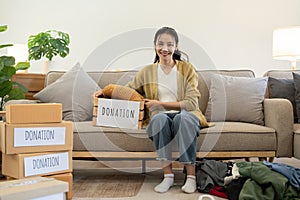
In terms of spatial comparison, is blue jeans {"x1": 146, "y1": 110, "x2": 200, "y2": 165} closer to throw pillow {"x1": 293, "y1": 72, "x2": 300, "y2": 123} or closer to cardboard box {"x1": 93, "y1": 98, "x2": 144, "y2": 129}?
cardboard box {"x1": 93, "y1": 98, "x2": 144, "y2": 129}

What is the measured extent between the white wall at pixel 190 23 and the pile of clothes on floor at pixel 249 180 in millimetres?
2062

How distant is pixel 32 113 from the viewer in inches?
76.3

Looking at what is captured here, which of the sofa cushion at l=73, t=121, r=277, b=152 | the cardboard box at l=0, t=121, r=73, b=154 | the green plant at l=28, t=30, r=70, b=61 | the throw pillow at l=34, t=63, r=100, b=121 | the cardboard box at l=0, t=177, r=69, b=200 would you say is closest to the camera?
the cardboard box at l=0, t=177, r=69, b=200

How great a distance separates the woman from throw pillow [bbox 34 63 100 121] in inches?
15.8

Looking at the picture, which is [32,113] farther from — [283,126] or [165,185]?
[283,126]

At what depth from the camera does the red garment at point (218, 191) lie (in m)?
2.21

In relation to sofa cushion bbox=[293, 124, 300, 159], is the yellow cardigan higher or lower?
higher

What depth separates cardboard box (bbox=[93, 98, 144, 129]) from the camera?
2.48 meters

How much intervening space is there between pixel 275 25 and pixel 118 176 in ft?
8.32

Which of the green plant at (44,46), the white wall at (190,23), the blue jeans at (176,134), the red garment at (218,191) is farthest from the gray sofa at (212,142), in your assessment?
the white wall at (190,23)

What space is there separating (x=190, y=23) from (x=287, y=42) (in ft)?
3.73

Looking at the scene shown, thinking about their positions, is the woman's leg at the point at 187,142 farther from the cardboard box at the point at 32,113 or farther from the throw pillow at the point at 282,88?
the throw pillow at the point at 282,88

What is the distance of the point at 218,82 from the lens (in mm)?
2963

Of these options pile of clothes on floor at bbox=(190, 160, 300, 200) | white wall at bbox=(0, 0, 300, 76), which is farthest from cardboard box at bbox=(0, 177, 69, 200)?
white wall at bbox=(0, 0, 300, 76)
